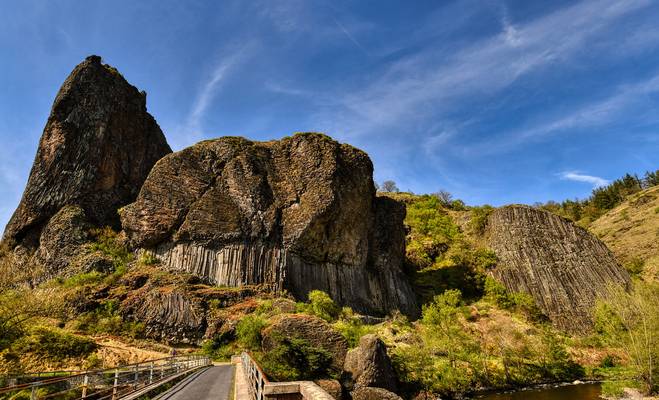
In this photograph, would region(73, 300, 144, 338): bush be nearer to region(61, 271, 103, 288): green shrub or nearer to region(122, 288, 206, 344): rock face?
region(122, 288, 206, 344): rock face

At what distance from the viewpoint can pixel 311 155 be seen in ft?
187

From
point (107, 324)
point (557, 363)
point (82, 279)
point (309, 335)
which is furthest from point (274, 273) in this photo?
point (557, 363)

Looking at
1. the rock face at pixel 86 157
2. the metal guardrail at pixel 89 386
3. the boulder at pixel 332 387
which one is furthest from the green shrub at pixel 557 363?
the rock face at pixel 86 157

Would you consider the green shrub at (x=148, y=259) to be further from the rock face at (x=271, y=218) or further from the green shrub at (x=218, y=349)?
the green shrub at (x=218, y=349)

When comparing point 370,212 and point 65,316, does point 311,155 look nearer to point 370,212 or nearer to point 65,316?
point 370,212

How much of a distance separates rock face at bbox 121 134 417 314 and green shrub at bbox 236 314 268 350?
922 centimetres

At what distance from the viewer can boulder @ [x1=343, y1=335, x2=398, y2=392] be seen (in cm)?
2711

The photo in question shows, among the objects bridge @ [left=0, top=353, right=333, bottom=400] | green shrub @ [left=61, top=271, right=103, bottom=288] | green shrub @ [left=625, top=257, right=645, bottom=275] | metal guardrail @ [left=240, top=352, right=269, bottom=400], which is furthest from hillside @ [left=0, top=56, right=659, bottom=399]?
metal guardrail @ [left=240, top=352, right=269, bottom=400]

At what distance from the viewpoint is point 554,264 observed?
217ft

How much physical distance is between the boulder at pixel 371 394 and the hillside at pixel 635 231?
71.1 metres

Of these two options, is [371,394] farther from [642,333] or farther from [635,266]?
[635,266]

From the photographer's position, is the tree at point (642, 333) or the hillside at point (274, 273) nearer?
the tree at point (642, 333)

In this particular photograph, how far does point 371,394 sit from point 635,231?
9399cm

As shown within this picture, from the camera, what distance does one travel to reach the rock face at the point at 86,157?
5697cm
